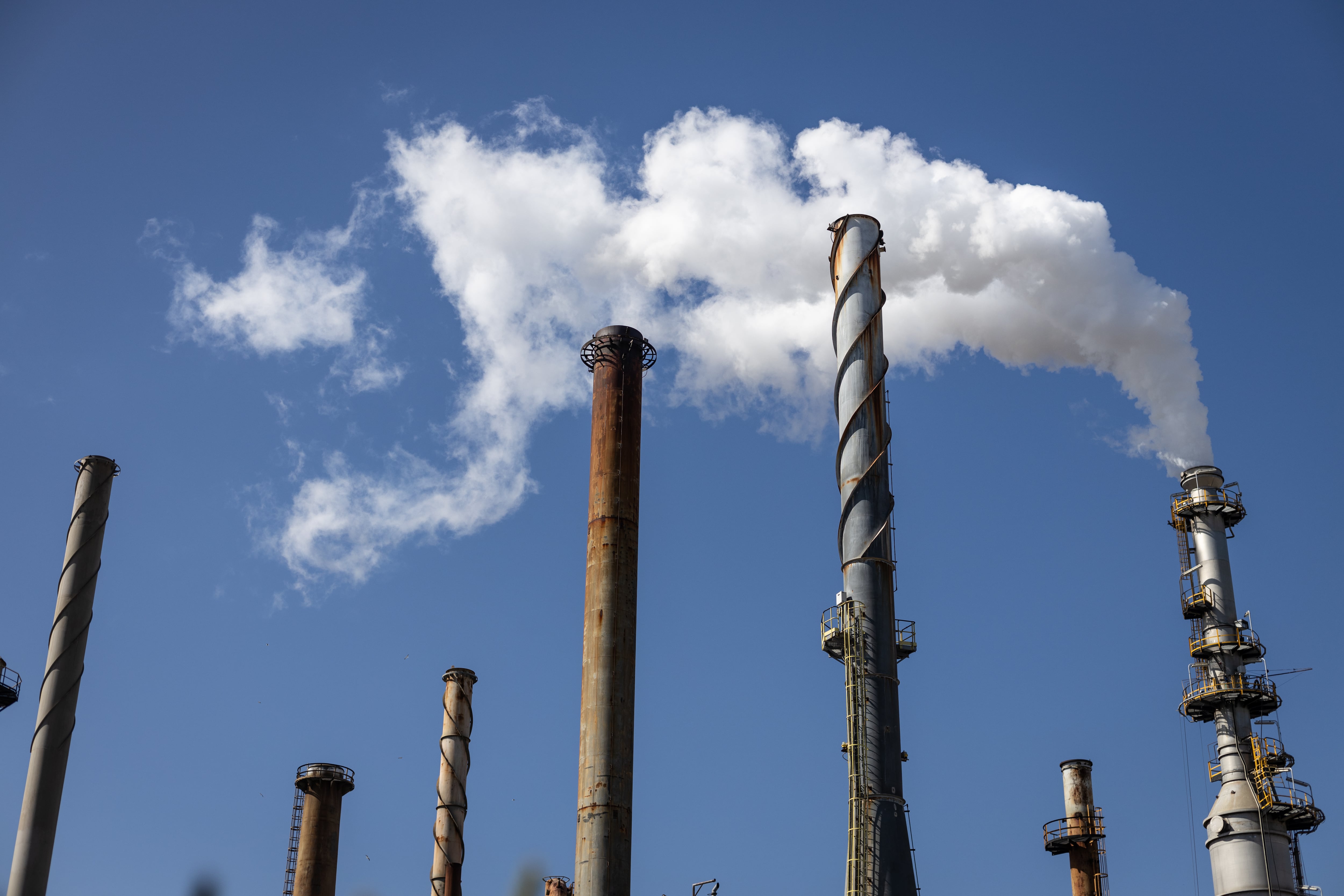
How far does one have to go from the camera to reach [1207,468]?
37438 millimetres

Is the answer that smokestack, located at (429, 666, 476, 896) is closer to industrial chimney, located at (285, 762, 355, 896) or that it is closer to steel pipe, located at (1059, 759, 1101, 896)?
industrial chimney, located at (285, 762, 355, 896)

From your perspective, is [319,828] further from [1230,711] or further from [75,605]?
[1230,711]

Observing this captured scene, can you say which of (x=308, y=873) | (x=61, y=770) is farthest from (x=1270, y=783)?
(x=61, y=770)

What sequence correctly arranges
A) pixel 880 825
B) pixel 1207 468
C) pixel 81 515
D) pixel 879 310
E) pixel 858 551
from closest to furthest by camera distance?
pixel 880 825
pixel 858 551
pixel 879 310
pixel 81 515
pixel 1207 468

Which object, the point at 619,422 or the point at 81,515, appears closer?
the point at 619,422

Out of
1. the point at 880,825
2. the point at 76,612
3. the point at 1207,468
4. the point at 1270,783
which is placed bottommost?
the point at 880,825

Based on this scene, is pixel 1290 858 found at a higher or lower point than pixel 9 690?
lower

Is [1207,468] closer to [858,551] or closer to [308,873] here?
[858,551]

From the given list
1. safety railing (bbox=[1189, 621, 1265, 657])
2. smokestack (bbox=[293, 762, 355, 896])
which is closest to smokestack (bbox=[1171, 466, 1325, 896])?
safety railing (bbox=[1189, 621, 1265, 657])

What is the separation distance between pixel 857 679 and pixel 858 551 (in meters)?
2.84

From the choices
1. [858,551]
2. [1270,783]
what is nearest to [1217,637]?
[1270,783]

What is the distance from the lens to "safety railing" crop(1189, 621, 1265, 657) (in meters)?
35.3

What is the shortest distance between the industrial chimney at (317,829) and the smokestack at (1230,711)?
22854mm

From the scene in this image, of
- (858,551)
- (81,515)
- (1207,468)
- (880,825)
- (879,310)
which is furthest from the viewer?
(1207,468)
